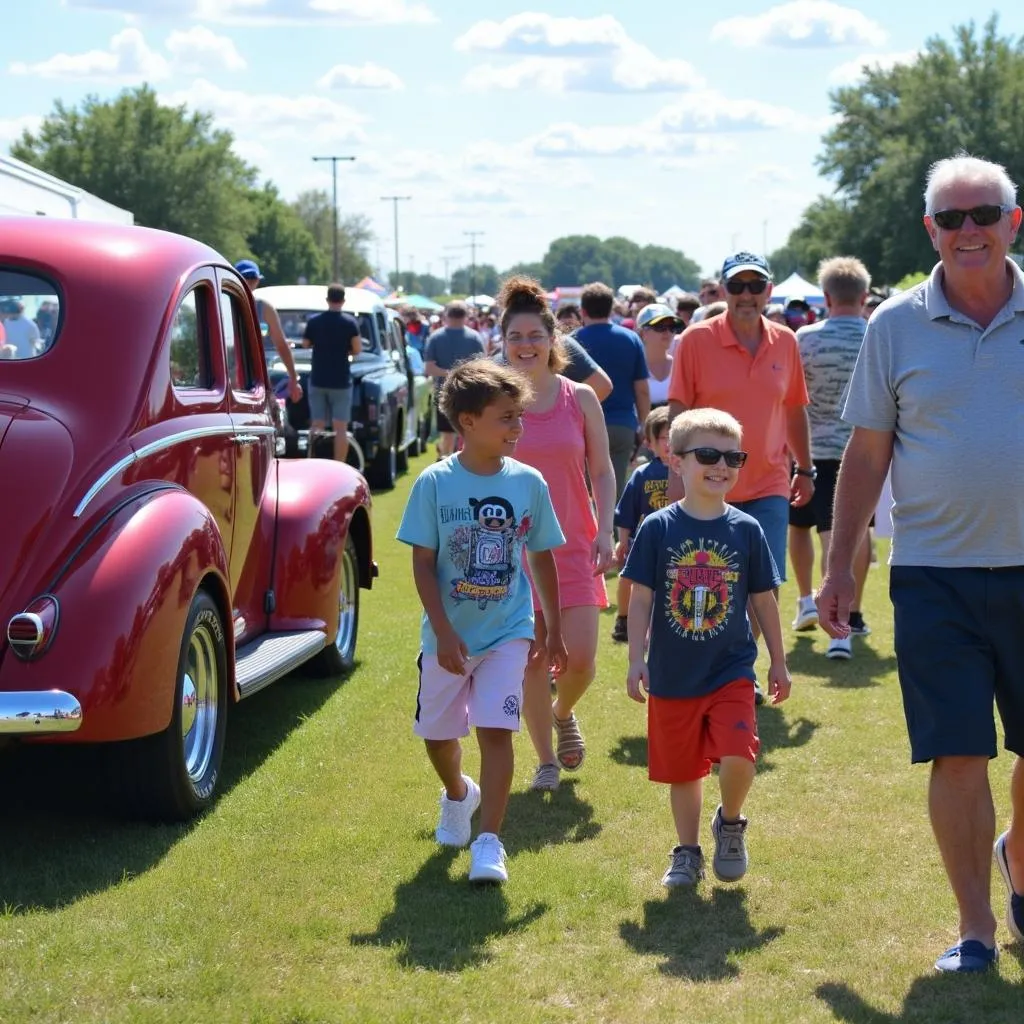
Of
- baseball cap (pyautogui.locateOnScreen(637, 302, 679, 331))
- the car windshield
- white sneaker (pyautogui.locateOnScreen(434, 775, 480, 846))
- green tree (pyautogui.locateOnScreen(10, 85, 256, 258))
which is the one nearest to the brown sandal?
white sneaker (pyautogui.locateOnScreen(434, 775, 480, 846))

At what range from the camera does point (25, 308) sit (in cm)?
600

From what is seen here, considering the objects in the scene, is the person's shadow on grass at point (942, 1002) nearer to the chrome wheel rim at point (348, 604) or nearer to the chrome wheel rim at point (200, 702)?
the chrome wheel rim at point (200, 702)

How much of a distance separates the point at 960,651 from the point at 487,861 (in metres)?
1.64

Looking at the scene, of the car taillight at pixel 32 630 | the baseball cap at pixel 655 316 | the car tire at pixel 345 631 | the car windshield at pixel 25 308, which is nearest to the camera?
the car taillight at pixel 32 630

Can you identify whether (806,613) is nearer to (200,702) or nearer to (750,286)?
(750,286)

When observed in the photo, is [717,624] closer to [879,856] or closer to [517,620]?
[517,620]

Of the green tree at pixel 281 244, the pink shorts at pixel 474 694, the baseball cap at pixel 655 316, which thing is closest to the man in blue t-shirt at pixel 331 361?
the baseball cap at pixel 655 316

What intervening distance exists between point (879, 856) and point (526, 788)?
151 centimetres

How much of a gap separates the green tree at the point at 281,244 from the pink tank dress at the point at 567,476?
368ft

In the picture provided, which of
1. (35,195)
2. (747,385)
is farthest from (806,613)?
(35,195)

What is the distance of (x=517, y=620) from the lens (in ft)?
17.3

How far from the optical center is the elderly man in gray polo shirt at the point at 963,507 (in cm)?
431

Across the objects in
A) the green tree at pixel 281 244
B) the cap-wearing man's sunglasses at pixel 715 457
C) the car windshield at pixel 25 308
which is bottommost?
the green tree at pixel 281 244

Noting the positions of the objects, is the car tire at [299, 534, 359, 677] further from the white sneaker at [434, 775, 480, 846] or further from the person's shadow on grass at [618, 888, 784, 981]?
the person's shadow on grass at [618, 888, 784, 981]
